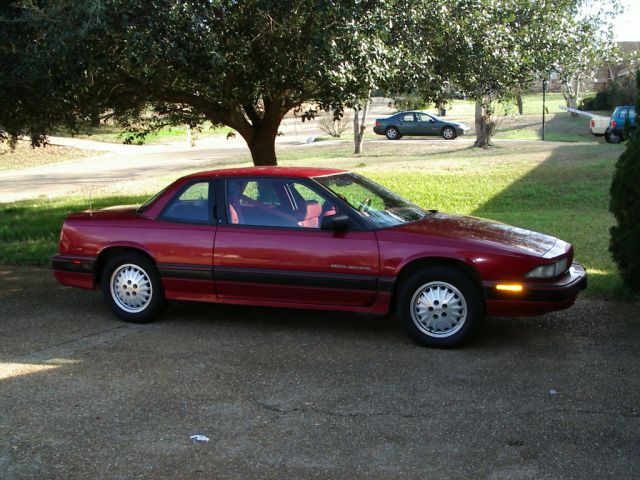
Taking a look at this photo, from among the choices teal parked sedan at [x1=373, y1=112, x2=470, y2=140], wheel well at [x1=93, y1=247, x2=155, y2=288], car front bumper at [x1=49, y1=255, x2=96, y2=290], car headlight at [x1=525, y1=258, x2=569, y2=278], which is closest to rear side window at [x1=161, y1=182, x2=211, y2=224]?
wheel well at [x1=93, y1=247, x2=155, y2=288]

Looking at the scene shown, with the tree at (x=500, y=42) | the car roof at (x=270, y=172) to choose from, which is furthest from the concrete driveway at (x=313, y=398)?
the tree at (x=500, y=42)

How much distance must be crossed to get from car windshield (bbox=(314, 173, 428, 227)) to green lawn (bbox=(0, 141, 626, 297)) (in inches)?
92.3

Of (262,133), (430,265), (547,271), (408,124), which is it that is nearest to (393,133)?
(408,124)

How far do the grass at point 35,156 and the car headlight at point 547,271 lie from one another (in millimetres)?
23295

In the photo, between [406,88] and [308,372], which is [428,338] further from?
[406,88]

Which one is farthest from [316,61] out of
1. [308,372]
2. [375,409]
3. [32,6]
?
[375,409]

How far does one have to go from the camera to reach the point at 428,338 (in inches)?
245

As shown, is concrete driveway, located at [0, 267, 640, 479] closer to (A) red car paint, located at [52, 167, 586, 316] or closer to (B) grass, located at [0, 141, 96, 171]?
(A) red car paint, located at [52, 167, 586, 316]

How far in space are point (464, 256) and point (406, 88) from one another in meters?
3.68

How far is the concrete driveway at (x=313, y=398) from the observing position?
13.9 ft

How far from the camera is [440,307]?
244 inches

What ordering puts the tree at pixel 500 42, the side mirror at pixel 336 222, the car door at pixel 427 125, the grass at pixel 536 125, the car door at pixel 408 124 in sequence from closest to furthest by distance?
the side mirror at pixel 336 222 < the tree at pixel 500 42 < the grass at pixel 536 125 < the car door at pixel 427 125 < the car door at pixel 408 124

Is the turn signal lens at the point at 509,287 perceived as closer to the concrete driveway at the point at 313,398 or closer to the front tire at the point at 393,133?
the concrete driveway at the point at 313,398

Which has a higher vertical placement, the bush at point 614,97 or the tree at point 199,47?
the bush at point 614,97
